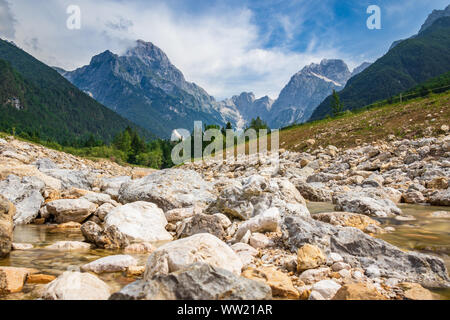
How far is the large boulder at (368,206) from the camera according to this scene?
7.91 metres

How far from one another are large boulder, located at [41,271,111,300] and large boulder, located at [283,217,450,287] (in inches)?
122

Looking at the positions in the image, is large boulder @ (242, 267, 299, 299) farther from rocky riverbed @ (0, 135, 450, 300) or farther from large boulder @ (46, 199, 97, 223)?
large boulder @ (46, 199, 97, 223)

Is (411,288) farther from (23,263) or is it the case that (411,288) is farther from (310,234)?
(23,263)

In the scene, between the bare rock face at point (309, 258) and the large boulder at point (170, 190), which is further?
the large boulder at point (170, 190)

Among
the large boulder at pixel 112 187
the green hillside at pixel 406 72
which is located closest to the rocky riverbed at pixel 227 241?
the large boulder at pixel 112 187

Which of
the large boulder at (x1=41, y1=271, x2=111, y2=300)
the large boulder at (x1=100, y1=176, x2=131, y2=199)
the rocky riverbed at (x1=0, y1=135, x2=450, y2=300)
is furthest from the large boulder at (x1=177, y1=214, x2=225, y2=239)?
the large boulder at (x1=100, y1=176, x2=131, y2=199)

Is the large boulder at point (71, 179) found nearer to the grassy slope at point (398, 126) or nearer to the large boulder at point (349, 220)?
the large boulder at point (349, 220)

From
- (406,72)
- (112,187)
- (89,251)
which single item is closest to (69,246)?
(89,251)

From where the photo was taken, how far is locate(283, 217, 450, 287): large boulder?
3.56 metres

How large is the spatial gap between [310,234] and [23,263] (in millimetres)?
5095

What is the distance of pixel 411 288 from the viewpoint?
3.12 metres

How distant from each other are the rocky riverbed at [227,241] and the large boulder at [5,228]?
1.0 inches

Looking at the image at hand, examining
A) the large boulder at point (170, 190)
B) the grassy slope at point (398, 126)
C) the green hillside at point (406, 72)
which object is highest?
the green hillside at point (406, 72)
